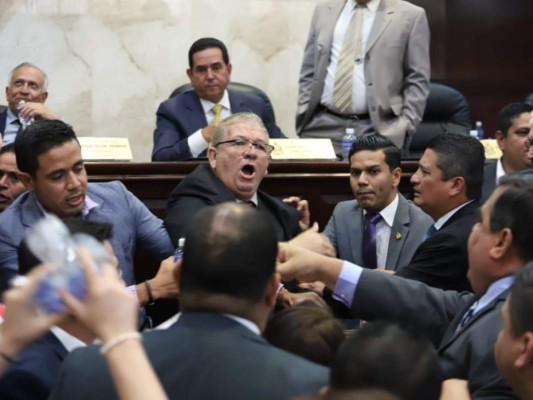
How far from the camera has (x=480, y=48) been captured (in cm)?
948

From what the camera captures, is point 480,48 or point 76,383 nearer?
point 76,383

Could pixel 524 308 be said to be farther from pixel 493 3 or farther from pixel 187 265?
pixel 493 3

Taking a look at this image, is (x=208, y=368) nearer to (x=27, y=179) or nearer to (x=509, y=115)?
(x=27, y=179)

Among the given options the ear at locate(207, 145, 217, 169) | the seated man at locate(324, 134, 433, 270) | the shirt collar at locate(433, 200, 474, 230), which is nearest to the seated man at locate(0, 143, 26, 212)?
the ear at locate(207, 145, 217, 169)

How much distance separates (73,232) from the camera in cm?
261

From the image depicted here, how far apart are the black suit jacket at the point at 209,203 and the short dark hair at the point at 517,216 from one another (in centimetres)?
164

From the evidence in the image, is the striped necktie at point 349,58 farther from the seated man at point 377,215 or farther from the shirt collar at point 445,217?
the shirt collar at point 445,217

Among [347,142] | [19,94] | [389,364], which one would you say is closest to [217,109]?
[347,142]

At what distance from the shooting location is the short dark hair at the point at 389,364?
1.70 m

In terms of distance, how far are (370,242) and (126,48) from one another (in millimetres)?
3664

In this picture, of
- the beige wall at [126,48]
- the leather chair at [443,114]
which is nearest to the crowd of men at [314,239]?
the leather chair at [443,114]

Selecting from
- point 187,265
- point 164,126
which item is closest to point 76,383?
point 187,265

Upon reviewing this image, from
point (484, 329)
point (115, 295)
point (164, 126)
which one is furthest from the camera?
point (164, 126)

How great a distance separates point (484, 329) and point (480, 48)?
685 cm
